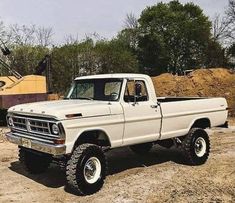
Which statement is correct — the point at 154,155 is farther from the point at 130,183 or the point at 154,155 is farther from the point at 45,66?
the point at 45,66

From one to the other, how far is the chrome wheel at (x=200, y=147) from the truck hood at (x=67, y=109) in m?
2.77

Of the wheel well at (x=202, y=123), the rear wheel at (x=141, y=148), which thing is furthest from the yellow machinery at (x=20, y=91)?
the wheel well at (x=202, y=123)

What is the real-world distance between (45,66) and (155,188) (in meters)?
14.3

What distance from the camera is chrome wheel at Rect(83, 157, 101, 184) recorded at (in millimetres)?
7520

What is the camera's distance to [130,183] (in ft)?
26.4

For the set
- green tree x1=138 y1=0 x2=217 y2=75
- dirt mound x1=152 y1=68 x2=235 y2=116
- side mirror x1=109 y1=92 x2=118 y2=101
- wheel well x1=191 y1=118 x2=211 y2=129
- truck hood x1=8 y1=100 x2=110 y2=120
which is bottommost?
wheel well x1=191 y1=118 x2=211 y2=129

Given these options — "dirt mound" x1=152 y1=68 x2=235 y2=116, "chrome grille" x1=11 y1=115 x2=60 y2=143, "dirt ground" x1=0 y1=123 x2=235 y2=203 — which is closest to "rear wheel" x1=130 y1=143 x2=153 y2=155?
"dirt ground" x1=0 y1=123 x2=235 y2=203

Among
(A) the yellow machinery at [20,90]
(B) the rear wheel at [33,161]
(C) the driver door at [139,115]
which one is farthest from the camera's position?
(A) the yellow machinery at [20,90]

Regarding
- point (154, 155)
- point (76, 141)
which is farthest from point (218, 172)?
point (76, 141)

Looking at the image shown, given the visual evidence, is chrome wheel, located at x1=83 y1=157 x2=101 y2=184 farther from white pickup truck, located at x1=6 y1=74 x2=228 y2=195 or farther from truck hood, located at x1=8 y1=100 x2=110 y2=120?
truck hood, located at x1=8 y1=100 x2=110 y2=120

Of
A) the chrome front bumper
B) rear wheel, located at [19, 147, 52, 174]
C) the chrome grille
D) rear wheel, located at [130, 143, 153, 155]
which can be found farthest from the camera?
rear wheel, located at [130, 143, 153, 155]

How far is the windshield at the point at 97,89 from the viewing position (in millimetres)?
8477

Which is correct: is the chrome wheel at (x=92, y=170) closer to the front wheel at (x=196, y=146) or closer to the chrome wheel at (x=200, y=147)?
the front wheel at (x=196, y=146)

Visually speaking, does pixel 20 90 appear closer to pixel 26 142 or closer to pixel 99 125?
pixel 26 142
